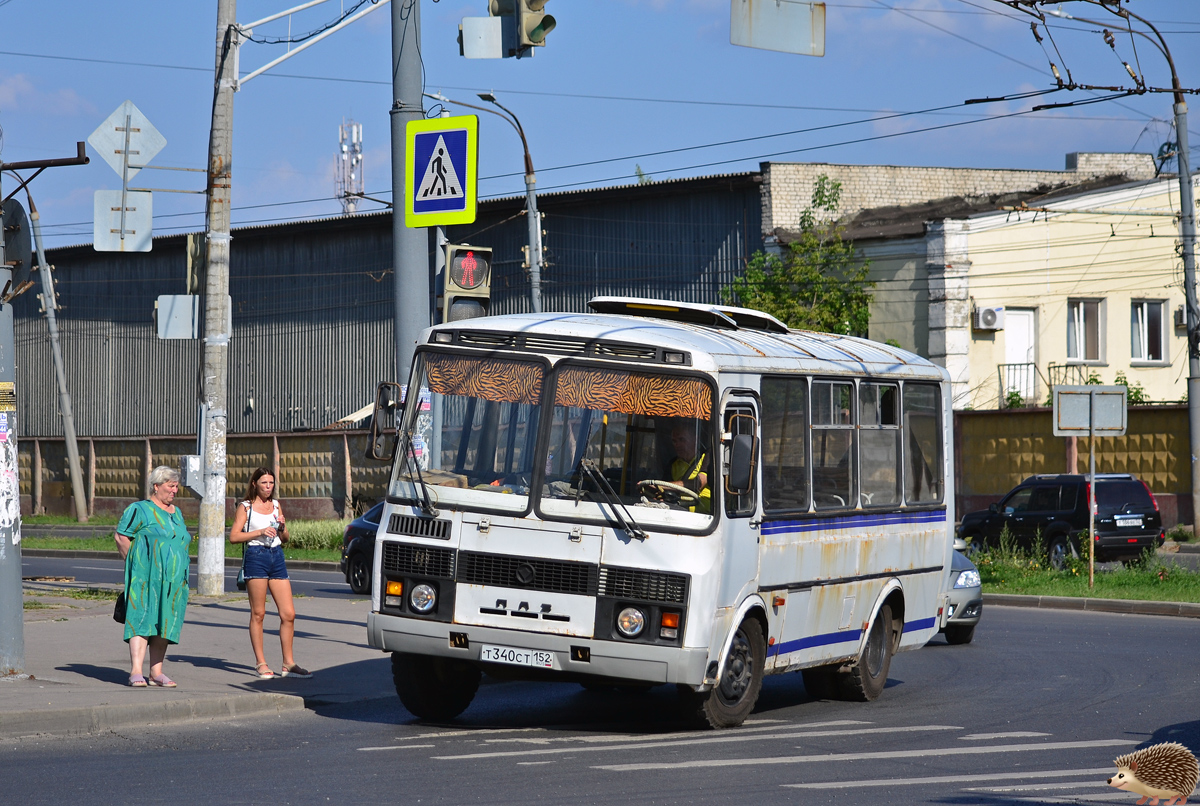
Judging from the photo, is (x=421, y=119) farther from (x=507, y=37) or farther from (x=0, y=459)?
(x=0, y=459)

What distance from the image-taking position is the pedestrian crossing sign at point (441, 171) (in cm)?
1293

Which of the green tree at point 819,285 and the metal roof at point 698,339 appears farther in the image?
the green tree at point 819,285

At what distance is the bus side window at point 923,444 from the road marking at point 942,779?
13.4 feet

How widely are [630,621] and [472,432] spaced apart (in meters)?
1.70

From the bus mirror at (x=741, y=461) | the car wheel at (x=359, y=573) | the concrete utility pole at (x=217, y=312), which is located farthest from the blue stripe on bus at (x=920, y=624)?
the car wheel at (x=359, y=573)

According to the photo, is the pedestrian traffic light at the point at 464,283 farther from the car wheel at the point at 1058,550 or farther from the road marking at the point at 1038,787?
the car wheel at the point at 1058,550

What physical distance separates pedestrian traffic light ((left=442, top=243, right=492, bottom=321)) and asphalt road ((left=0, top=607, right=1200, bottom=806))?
3144 mm

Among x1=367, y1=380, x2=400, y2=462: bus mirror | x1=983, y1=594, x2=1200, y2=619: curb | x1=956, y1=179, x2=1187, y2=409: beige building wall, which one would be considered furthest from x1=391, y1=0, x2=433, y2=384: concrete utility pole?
x1=956, y1=179, x2=1187, y2=409: beige building wall

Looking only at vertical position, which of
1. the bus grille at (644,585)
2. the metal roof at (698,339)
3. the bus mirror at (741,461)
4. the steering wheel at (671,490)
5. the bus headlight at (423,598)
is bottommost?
the bus headlight at (423,598)

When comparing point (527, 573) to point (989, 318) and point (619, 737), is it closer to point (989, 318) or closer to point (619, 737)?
point (619, 737)

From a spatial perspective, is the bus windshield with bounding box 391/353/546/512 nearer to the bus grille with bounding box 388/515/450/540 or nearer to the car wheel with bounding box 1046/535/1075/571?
the bus grille with bounding box 388/515/450/540

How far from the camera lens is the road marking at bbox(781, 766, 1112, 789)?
7852 mm

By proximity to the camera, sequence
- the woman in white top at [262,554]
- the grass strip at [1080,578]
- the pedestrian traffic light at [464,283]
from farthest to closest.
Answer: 1. the grass strip at [1080,578]
2. the pedestrian traffic light at [464,283]
3. the woman in white top at [262,554]

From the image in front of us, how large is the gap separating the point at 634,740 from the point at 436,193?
18.3 ft
